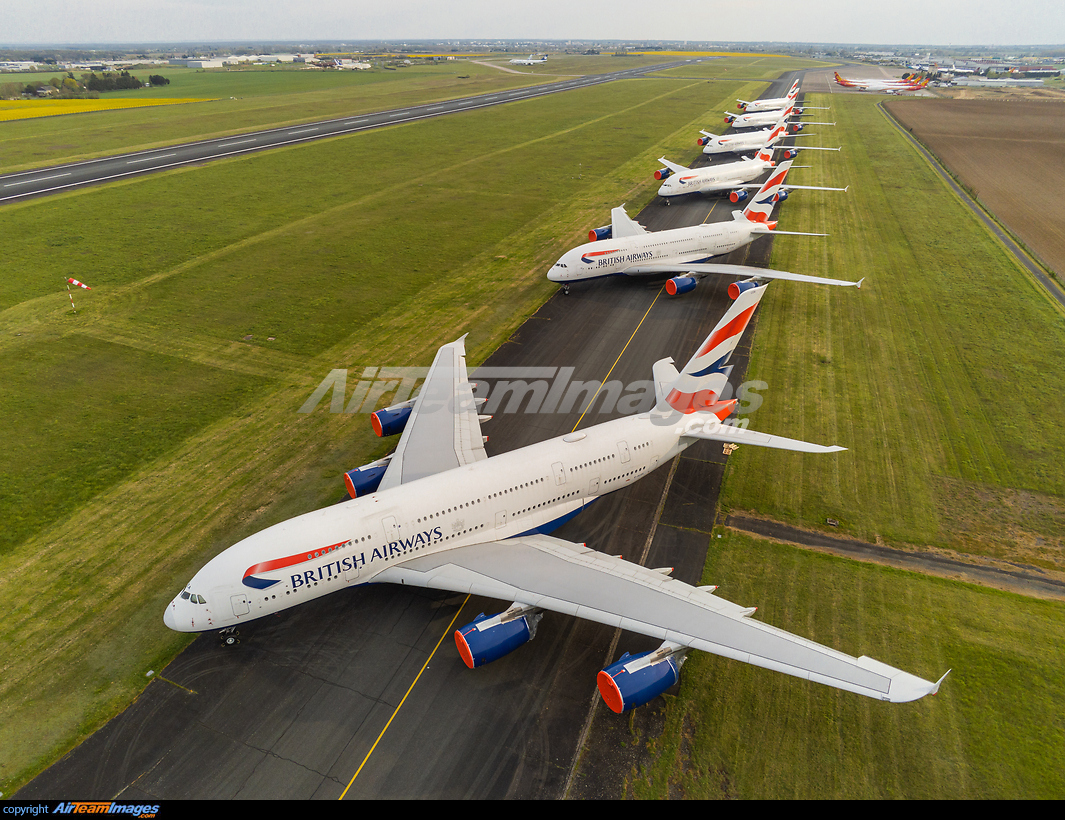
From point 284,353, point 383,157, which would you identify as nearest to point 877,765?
point 284,353

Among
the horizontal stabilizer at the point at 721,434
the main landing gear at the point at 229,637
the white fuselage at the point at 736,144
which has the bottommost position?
the main landing gear at the point at 229,637

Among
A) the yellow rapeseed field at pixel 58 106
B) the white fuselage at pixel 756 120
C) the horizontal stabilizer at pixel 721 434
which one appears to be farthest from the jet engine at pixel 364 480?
the yellow rapeseed field at pixel 58 106

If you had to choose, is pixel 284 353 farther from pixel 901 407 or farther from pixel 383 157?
pixel 383 157

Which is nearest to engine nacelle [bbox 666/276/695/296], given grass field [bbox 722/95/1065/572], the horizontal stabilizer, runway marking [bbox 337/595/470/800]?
grass field [bbox 722/95/1065/572]

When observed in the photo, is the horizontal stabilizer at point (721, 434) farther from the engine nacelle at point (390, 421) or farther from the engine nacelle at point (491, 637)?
the engine nacelle at point (390, 421)

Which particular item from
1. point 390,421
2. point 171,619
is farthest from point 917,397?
point 171,619
